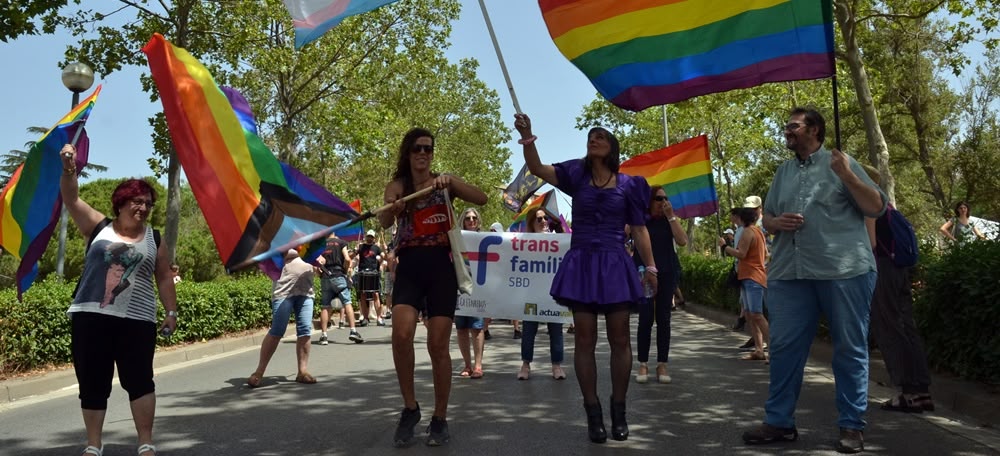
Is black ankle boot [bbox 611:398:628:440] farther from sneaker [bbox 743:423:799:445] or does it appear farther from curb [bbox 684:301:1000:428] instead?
curb [bbox 684:301:1000:428]

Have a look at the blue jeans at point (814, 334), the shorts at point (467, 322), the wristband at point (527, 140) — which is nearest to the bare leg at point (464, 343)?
the shorts at point (467, 322)

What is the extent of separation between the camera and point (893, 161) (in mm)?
33844

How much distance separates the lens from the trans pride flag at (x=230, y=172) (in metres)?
4.93

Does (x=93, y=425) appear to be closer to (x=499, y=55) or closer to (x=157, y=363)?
(x=499, y=55)

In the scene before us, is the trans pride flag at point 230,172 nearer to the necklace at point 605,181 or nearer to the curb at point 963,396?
the necklace at point 605,181

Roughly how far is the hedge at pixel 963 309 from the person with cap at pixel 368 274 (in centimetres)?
1115

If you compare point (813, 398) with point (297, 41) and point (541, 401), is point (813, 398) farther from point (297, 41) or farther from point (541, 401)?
point (297, 41)

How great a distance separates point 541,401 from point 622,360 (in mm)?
1653

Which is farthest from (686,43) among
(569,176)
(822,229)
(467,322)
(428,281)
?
(467,322)

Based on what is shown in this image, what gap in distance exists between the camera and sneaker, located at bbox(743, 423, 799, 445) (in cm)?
497

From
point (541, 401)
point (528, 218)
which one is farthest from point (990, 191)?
point (541, 401)

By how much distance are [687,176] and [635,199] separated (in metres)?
5.23

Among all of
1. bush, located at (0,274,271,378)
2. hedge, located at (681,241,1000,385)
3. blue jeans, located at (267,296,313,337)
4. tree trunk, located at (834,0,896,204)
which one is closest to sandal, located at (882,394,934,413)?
hedge, located at (681,241,1000,385)

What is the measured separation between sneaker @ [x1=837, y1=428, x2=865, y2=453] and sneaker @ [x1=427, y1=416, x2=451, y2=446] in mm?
2249
